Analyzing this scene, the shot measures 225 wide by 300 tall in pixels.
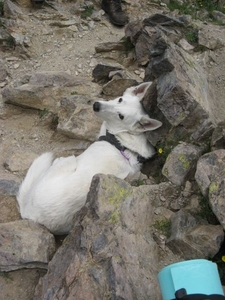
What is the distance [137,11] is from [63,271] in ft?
31.4

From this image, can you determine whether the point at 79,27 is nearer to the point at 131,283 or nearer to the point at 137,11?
the point at 137,11

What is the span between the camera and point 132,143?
6652 millimetres

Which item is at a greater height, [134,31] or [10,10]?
[134,31]

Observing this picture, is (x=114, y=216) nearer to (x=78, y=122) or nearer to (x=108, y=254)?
(x=108, y=254)

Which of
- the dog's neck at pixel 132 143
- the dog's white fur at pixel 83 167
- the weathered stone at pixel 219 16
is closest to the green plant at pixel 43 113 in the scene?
the dog's white fur at pixel 83 167

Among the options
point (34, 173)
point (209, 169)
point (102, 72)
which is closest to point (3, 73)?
point (102, 72)

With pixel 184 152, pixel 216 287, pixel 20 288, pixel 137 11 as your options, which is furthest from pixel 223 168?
pixel 137 11

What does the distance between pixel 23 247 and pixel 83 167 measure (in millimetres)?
1562

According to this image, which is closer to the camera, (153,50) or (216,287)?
(216,287)

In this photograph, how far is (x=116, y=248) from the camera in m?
4.15

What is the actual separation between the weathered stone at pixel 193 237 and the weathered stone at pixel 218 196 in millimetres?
228

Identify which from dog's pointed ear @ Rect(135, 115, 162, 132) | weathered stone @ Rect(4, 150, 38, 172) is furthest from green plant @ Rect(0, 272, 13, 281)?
dog's pointed ear @ Rect(135, 115, 162, 132)

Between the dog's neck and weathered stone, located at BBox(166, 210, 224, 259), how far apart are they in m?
1.93

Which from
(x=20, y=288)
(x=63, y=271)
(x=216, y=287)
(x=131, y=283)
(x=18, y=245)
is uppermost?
(x=216, y=287)
